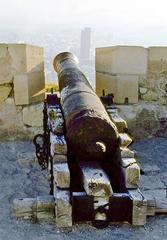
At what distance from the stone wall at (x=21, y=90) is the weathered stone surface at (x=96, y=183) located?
303 cm

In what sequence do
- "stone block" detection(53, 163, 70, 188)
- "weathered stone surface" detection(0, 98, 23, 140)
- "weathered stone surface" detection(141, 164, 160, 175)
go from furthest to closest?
"weathered stone surface" detection(0, 98, 23, 140) → "weathered stone surface" detection(141, 164, 160, 175) → "stone block" detection(53, 163, 70, 188)

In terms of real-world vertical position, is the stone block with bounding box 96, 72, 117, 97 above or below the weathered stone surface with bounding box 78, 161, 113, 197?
above

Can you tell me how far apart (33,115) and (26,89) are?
0.46m

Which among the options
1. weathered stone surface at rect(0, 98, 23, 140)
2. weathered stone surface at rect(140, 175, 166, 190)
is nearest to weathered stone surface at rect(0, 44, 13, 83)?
weathered stone surface at rect(0, 98, 23, 140)

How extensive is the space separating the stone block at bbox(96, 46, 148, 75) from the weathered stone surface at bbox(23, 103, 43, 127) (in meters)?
1.32

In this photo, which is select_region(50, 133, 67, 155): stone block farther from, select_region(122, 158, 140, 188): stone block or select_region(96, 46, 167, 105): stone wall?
select_region(96, 46, 167, 105): stone wall

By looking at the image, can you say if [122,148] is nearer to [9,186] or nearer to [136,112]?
[9,186]

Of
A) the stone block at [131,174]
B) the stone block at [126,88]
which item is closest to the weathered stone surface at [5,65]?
the stone block at [126,88]

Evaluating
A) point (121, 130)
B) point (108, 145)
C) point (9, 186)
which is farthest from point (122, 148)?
point (9, 186)

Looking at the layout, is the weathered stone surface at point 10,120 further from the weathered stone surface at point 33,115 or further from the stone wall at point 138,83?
the stone wall at point 138,83

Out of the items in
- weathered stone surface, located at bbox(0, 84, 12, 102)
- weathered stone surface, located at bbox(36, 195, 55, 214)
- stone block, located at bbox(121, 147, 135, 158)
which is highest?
weathered stone surface, located at bbox(0, 84, 12, 102)

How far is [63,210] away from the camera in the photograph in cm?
416

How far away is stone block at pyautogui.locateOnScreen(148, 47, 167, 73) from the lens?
7.22 meters

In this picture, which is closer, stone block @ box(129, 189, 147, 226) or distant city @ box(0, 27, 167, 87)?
stone block @ box(129, 189, 147, 226)
